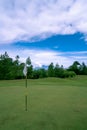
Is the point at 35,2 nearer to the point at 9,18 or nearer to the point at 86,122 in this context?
the point at 9,18

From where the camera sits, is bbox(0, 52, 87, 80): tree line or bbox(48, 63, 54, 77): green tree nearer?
bbox(0, 52, 87, 80): tree line

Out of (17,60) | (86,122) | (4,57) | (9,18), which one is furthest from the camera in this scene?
(17,60)

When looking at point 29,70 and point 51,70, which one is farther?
point 51,70

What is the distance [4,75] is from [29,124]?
98.7 ft

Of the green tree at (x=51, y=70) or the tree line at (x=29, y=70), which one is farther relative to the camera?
the green tree at (x=51, y=70)

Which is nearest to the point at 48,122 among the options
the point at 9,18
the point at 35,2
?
the point at 35,2

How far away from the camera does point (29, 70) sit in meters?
35.2

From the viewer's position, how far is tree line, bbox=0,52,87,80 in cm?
3297

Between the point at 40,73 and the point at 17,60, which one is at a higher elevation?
the point at 17,60

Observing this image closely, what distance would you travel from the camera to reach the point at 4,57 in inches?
1293

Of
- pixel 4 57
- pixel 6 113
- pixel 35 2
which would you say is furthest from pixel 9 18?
pixel 4 57

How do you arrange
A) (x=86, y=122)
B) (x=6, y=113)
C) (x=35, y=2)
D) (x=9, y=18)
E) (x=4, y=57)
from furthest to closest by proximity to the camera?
(x=4, y=57) < (x=9, y=18) < (x=35, y=2) < (x=6, y=113) < (x=86, y=122)

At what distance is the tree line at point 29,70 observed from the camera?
33.0 metres

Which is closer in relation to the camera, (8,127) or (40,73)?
(8,127)
